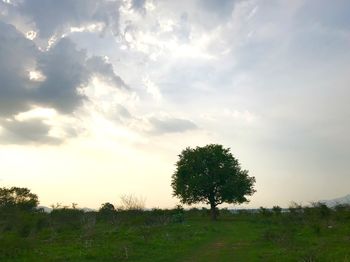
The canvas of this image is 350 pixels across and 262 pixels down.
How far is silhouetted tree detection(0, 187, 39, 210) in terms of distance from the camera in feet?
263

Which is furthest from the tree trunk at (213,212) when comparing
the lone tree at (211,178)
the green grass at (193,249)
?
the green grass at (193,249)

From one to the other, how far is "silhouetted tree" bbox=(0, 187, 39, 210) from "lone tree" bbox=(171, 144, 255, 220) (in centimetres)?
3299

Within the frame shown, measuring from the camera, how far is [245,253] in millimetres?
25188

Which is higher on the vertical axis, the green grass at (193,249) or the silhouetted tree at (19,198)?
the silhouetted tree at (19,198)

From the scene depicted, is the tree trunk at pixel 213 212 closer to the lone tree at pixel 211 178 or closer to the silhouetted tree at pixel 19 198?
the lone tree at pixel 211 178

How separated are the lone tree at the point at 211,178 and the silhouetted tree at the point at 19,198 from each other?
33.0 m

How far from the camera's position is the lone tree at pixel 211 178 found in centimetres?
6512

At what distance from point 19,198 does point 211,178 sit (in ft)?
138

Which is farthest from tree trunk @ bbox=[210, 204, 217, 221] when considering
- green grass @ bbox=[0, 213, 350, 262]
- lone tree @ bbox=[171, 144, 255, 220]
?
green grass @ bbox=[0, 213, 350, 262]

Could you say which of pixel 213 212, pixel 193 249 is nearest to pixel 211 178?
pixel 213 212

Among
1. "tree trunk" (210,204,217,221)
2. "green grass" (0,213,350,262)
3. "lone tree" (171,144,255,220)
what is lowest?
"green grass" (0,213,350,262)

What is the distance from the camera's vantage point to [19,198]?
83125 mm

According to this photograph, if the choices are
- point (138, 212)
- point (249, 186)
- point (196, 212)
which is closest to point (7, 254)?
point (138, 212)

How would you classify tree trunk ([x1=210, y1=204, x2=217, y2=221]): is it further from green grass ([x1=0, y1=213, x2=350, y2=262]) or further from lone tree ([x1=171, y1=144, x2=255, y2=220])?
green grass ([x1=0, y1=213, x2=350, y2=262])
